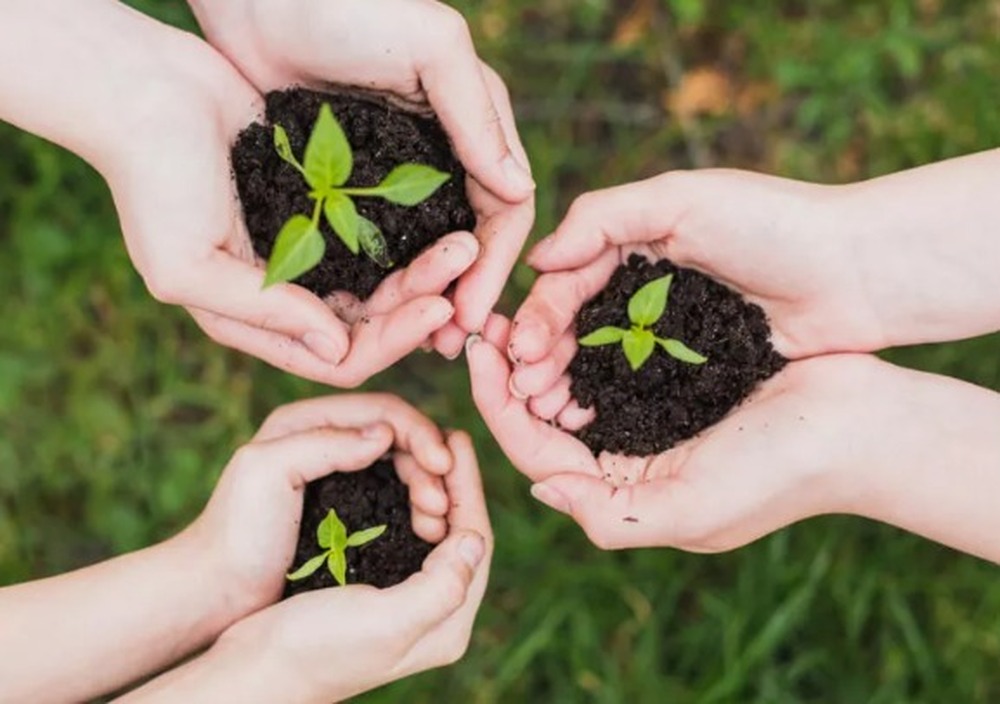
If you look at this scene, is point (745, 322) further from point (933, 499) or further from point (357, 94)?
point (357, 94)

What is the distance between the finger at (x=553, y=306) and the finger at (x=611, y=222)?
0.03 m

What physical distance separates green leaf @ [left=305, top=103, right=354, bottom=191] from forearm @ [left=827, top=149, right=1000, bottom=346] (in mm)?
985

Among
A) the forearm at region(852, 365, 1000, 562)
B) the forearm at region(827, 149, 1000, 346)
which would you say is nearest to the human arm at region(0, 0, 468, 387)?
the forearm at region(827, 149, 1000, 346)

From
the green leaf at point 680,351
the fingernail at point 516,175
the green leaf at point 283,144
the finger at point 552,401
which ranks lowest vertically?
the finger at point 552,401

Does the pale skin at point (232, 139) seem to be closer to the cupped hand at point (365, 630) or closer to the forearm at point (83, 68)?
the forearm at point (83, 68)

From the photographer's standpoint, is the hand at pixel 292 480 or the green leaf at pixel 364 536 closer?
the green leaf at pixel 364 536

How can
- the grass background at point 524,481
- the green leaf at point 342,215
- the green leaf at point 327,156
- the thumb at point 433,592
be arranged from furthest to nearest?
the grass background at point 524,481
the thumb at point 433,592
the green leaf at point 342,215
the green leaf at point 327,156

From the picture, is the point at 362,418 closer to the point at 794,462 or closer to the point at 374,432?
the point at 374,432

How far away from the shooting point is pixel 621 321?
2303 mm

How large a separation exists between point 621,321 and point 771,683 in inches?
43.5

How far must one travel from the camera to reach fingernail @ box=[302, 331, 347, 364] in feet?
7.30

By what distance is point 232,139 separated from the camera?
91.2 inches

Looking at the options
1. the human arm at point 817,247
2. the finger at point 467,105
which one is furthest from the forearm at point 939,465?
the finger at point 467,105

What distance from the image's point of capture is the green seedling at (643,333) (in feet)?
6.94
